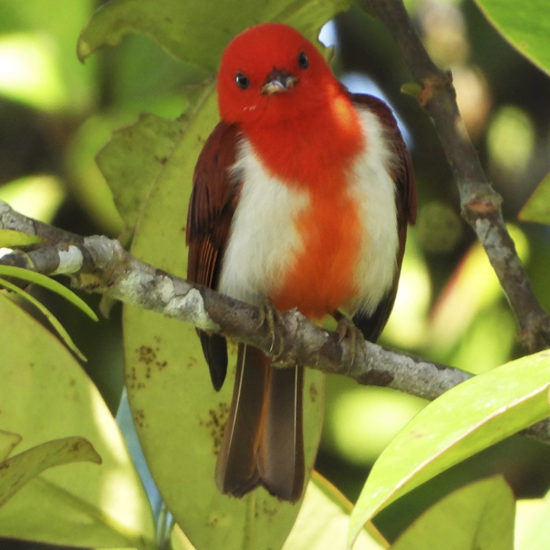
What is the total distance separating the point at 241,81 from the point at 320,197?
533mm

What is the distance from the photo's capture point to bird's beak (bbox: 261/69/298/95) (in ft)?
10.2

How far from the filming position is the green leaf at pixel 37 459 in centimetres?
167

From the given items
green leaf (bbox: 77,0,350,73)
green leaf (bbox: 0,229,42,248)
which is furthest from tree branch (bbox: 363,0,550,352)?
green leaf (bbox: 0,229,42,248)

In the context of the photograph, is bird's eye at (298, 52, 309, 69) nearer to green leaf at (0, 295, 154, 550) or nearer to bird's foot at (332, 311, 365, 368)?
bird's foot at (332, 311, 365, 368)

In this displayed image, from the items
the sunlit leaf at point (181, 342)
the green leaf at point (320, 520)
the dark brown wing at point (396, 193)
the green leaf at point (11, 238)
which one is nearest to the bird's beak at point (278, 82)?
the dark brown wing at point (396, 193)

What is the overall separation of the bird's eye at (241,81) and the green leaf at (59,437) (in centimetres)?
130

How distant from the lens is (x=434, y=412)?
123 centimetres

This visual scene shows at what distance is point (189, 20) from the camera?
8.30ft

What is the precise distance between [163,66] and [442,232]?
1036 mm

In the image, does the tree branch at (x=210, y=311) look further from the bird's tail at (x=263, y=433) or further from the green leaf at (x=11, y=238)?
the bird's tail at (x=263, y=433)

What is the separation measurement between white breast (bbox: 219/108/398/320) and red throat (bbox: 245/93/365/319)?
0.07 ft

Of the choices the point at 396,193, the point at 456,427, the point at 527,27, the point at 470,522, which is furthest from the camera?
the point at 396,193

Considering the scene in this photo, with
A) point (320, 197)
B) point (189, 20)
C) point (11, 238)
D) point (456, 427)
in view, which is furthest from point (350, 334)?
point (456, 427)

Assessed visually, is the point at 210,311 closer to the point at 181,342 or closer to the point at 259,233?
the point at 181,342
